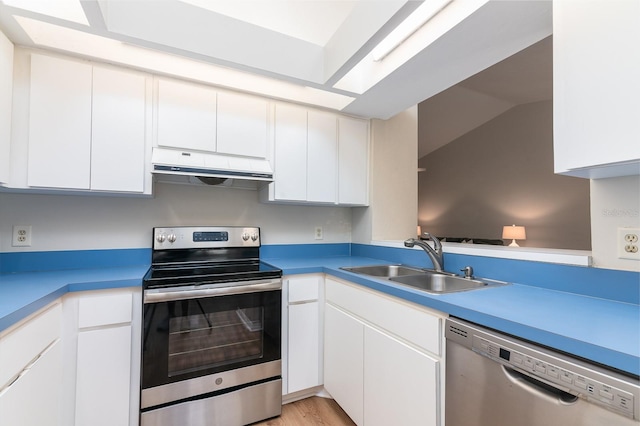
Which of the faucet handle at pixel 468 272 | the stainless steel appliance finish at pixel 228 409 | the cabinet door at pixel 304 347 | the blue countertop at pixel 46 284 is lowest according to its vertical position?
the stainless steel appliance finish at pixel 228 409

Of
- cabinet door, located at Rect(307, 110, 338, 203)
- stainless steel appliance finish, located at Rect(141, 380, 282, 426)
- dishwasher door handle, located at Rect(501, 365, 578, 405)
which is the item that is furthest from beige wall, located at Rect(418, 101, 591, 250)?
stainless steel appliance finish, located at Rect(141, 380, 282, 426)

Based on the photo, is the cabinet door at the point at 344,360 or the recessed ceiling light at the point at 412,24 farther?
the cabinet door at the point at 344,360

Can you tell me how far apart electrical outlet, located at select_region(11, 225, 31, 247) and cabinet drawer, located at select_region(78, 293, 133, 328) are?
66cm

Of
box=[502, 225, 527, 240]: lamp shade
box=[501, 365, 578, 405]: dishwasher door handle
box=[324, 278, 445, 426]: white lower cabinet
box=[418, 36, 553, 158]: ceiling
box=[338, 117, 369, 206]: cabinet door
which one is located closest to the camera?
box=[501, 365, 578, 405]: dishwasher door handle

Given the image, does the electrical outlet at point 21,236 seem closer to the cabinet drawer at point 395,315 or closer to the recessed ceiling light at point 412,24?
the cabinet drawer at point 395,315

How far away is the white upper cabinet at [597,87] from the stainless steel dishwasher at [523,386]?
61 cm

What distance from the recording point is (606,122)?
86 centimetres

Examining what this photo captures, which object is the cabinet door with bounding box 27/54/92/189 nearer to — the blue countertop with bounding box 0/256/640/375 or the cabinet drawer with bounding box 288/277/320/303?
the blue countertop with bounding box 0/256/640/375

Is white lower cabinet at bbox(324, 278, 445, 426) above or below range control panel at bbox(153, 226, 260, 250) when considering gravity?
below

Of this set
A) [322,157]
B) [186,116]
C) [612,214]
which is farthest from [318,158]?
[612,214]

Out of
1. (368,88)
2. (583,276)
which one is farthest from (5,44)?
(583,276)

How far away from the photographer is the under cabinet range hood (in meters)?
1.62

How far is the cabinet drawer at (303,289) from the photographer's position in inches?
73.5

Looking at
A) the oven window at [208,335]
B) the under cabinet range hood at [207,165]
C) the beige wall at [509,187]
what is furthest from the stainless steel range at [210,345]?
the beige wall at [509,187]
